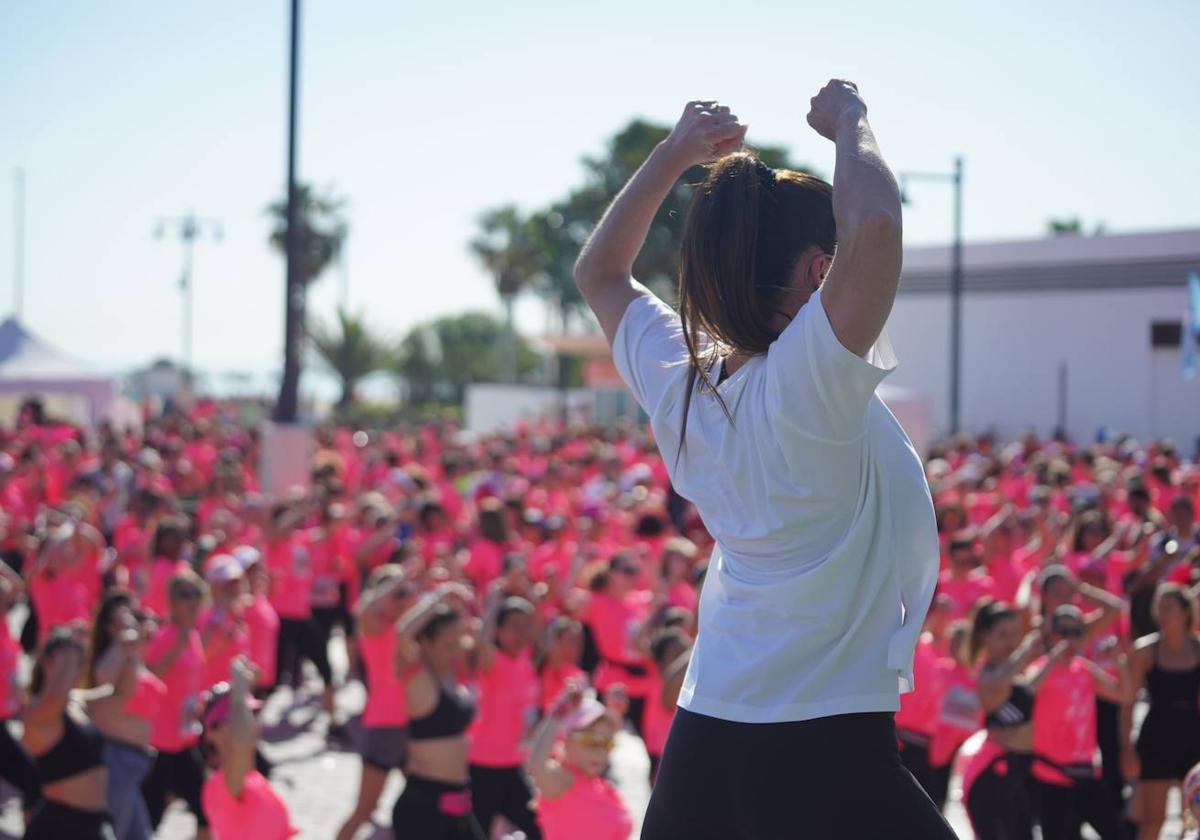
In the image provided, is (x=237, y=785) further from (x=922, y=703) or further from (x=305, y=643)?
(x=305, y=643)

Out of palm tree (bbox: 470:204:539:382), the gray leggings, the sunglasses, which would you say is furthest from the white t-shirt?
palm tree (bbox: 470:204:539:382)

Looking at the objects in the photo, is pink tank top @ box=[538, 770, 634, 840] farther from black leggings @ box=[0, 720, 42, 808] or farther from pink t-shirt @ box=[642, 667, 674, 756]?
black leggings @ box=[0, 720, 42, 808]

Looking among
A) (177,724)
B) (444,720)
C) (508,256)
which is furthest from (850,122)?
(508,256)

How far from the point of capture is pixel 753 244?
1.74m

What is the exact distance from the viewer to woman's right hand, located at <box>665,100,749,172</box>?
1.99 metres

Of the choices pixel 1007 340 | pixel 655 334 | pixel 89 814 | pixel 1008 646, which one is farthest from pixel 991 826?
pixel 1007 340

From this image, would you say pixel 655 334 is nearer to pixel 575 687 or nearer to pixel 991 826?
pixel 575 687

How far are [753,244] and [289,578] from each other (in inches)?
343

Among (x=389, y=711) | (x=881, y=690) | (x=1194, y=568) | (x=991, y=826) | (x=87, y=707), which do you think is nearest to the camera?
(x=881, y=690)

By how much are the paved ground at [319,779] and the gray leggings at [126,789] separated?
126 centimetres

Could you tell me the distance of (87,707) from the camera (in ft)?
19.2

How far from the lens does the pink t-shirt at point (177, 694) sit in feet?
20.9

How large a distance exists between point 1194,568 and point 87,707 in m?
6.03

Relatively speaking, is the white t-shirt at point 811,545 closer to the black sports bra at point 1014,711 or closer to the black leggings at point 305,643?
the black sports bra at point 1014,711
